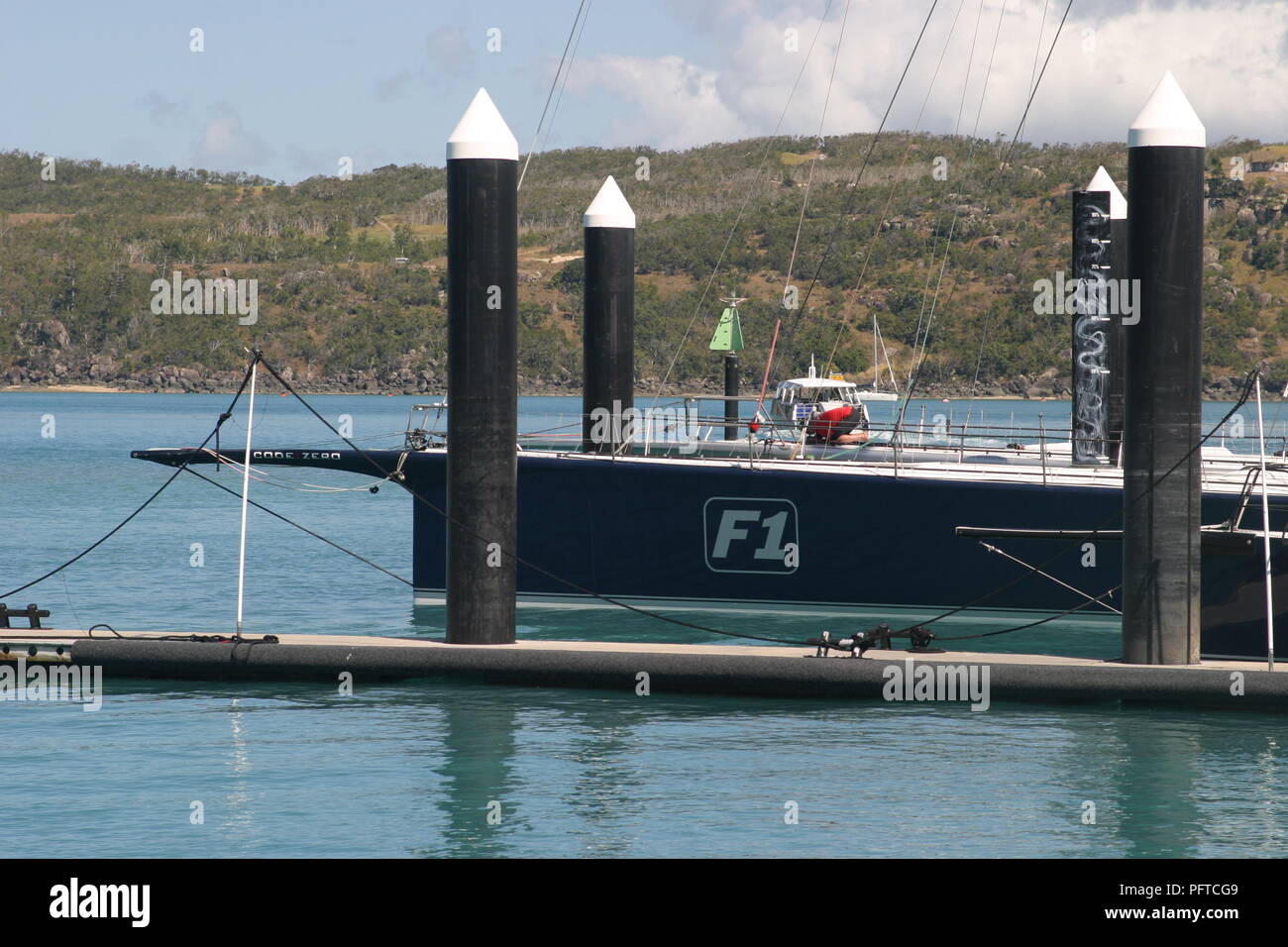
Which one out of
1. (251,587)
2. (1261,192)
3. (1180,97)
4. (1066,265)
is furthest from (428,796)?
(1261,192)

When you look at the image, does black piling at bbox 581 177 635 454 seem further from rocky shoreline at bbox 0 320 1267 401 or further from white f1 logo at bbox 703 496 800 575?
rocky shoreline at bbox 0 320 1267 401

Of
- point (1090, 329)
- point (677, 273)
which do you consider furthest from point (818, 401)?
point (677, 273)

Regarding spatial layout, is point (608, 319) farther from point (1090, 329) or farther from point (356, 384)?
point (356, 384)

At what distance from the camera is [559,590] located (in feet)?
79.4

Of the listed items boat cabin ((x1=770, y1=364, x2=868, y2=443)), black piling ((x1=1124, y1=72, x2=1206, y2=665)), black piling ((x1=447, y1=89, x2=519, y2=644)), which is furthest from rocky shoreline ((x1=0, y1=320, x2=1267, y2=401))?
black piling ((x1=1124, y1=72, x2=1206, y2=665))

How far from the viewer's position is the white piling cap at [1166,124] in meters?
15.2

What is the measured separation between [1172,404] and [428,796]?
25.5 ft

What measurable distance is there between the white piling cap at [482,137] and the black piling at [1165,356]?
612 cm

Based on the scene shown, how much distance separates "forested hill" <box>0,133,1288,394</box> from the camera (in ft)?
456

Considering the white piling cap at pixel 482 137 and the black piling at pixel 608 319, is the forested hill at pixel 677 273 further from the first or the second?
the white piling cap at pixel 482 137

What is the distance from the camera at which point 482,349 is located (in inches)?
634
